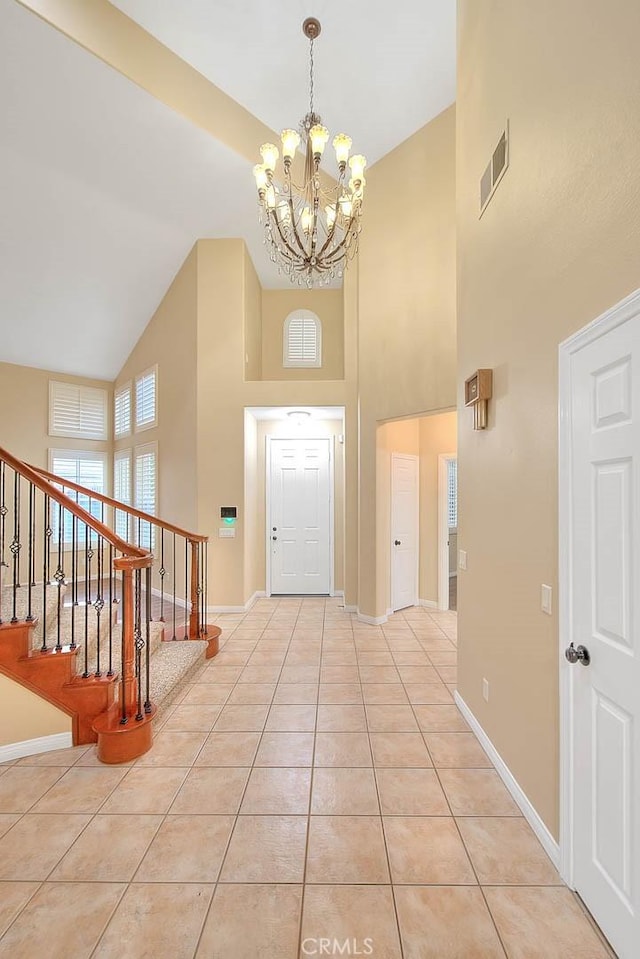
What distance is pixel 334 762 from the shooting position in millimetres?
2412

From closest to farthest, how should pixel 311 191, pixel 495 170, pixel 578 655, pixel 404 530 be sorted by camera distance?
pixel 578 655, pixel 495 170, pixel 311 191, pixel 404 530

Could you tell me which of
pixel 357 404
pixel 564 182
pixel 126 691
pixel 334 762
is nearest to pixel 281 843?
pixel 334 762

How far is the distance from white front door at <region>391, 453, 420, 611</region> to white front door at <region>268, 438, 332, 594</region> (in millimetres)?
1152

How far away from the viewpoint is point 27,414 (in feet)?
21.2

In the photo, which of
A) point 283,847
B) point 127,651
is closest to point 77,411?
point 127,651

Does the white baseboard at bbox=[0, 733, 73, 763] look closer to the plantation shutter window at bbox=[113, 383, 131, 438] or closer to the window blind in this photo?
the plantation shutter window at bbox=[113, 383, 131, 438]

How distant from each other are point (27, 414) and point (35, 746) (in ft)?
18.1

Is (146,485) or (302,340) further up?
(302,340)

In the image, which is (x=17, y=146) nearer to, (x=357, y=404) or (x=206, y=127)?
(x=206, y=127)

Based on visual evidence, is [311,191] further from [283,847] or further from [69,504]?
[283,847]

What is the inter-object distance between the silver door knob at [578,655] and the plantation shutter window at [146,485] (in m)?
5.34

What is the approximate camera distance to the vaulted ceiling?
3447 millimetres

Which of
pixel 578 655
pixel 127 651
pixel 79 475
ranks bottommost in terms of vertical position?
pixel 127 651

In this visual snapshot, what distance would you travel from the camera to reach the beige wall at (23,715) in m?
2.44
